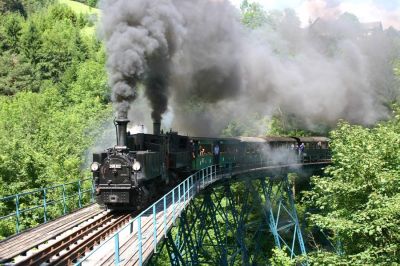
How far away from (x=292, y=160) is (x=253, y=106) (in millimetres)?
4546

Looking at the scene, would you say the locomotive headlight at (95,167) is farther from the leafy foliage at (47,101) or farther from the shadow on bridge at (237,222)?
the leafy foliage at (47,101)

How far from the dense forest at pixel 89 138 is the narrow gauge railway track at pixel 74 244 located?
15.2 feet

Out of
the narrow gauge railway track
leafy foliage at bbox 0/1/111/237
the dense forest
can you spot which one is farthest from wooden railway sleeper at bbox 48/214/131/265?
leafy foliage at bbox 0/1/111/237

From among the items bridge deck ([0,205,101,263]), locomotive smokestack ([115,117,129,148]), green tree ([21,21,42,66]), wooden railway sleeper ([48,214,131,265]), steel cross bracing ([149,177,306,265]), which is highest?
green tree ([21,21,42,66])

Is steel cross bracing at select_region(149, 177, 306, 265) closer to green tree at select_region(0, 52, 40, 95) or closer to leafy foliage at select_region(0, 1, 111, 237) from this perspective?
leafy foliage at select_region(0, 1, 111, 237)

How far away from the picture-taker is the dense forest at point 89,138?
974cm

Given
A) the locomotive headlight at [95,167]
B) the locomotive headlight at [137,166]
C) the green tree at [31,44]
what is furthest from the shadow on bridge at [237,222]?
the green tree at [31,44]

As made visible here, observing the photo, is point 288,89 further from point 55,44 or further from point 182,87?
point 55,44

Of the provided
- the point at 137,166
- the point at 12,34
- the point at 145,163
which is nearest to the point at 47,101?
the point at 12,34

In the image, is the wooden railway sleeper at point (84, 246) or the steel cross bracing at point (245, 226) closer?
the wooden railway sleeper at point (84, 246)

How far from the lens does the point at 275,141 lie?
23500 mm

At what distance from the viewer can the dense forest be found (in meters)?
9.74

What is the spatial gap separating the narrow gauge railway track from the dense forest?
4.62 m

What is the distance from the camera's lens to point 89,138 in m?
26.5
